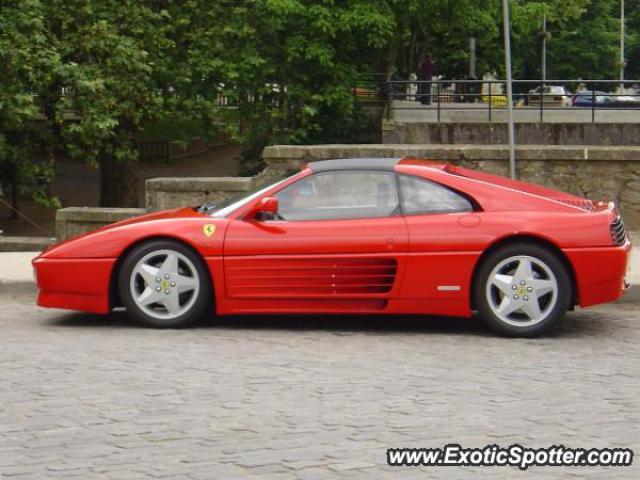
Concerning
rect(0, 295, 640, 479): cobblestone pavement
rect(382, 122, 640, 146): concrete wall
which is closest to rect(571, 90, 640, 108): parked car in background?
rect(382, 122, 640, 146): concrete wall

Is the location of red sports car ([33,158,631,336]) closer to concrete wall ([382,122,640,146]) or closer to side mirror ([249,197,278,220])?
side mirror ([249,197,278,220])

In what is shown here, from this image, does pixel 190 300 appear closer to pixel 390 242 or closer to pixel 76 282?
pixel 76 282

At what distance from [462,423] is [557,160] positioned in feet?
27.8

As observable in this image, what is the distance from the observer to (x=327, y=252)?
984cm

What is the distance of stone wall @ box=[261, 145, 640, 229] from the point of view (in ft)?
48.7

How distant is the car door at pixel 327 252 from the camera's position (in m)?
9.84

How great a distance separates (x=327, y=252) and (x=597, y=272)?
6.31 feet

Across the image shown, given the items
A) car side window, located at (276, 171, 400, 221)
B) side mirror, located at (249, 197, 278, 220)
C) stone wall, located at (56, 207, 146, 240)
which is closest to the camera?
side mirror, located at (249, 197, 278, 220)

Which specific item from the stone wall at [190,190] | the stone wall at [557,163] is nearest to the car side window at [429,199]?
the stone wall at [190,190]

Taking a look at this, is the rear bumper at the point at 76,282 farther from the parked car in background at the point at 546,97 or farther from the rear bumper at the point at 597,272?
the parked car in background at the point at 546,97

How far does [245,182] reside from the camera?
1419 centimetres

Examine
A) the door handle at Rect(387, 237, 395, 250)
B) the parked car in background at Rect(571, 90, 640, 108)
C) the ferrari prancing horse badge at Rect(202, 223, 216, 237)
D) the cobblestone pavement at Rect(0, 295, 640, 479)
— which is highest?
the parked car in background at Rect(571, 90, 640, 108)

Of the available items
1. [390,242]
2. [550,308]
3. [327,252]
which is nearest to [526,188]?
[550,308]

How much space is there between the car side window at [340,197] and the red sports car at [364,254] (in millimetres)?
10
